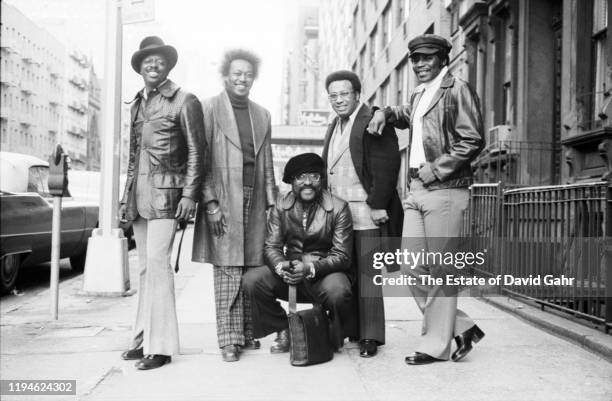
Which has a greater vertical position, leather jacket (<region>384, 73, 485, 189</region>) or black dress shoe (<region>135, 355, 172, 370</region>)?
leather jacket (<region>384, 73, 485, 189</region>)

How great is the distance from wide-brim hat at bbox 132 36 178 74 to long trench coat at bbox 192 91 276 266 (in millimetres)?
441

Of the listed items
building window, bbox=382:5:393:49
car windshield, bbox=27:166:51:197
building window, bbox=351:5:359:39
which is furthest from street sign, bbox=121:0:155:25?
building window, bbox=351:5:359:39

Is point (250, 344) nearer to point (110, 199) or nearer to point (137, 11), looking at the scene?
point (110, 199)

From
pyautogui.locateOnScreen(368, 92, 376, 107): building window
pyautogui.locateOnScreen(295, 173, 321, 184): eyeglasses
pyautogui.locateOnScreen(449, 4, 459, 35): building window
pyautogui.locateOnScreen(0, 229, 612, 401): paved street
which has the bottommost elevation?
pyautogui.locateOnScreen(0, 229, 612, 401): paved street

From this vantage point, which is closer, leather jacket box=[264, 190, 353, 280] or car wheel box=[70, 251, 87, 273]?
leather jacket box=[264, 190, 353, 280]

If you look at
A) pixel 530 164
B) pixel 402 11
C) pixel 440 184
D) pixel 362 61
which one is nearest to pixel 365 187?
pixel 440 184

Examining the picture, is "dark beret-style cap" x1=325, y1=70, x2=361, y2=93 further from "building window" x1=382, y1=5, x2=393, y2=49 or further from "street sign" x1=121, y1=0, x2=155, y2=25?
"building window" x1=382, y1=5, x2=393, y2=49

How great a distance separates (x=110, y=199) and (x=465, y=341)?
514 cm

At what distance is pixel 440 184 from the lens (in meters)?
4.73

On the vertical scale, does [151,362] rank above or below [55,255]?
below

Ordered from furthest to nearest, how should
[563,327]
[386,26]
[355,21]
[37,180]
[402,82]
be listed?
[355,21]
[386,26]
[402,82]
[37,180]
[563,327]

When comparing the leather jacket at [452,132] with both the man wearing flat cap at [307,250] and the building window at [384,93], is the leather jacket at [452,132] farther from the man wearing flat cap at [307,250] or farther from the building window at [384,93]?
the building window at [384,93]

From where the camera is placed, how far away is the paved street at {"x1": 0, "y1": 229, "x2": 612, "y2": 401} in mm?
4070

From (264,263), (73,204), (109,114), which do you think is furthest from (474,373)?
(73,204)
